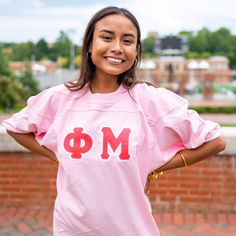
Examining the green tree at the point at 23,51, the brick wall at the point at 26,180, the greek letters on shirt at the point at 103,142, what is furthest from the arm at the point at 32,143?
the green tree at the point at 23,51

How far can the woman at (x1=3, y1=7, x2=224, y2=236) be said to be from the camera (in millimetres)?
1498

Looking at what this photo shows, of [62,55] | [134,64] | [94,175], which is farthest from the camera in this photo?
[62,55]

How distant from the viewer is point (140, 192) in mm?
1539

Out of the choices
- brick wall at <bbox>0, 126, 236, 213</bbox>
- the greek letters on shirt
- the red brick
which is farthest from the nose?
the red brick

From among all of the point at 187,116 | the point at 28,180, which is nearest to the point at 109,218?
the point at 187,116

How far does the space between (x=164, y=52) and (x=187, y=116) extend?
→ 60391 mm

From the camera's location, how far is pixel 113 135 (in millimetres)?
1490

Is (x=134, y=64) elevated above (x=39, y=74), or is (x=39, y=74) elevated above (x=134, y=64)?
(x=134, y=64)

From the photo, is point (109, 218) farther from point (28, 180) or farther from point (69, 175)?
point (28, 180)

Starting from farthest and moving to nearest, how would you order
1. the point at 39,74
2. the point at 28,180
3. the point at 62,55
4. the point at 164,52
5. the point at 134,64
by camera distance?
the point at 62,55
the point at 164,52
the point at 39,74
the point at 28,180
the point at 134,64

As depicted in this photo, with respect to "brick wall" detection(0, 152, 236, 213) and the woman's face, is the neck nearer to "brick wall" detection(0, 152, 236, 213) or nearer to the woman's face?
the woman's face

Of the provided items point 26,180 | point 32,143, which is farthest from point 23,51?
point 32,143

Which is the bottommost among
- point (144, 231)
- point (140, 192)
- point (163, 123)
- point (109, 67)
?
point (144, 231)

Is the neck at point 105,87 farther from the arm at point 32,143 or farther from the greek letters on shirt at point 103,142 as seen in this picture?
the arm at point 32,143
